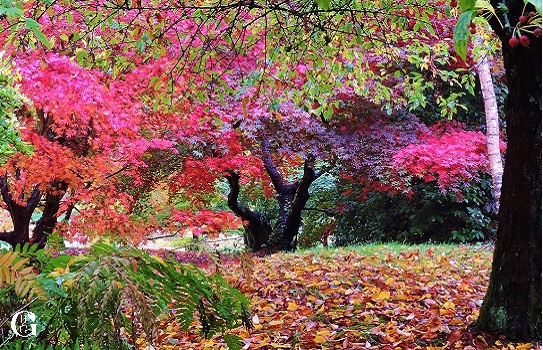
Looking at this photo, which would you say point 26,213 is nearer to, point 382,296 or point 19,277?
point 382,296

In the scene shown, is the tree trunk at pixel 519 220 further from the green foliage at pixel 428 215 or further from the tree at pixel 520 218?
the green foliage at pixel 428 215

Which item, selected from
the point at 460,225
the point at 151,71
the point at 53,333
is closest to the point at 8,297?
the point at 53,333

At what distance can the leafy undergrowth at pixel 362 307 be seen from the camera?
275cm

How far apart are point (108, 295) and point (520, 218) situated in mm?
2352

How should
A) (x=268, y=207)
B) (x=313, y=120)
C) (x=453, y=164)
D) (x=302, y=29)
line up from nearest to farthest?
(x=302, y=29) < (x=453, y=164) < (x=313, y=120) < (x=268, y=207)

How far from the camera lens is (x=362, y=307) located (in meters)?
3.41

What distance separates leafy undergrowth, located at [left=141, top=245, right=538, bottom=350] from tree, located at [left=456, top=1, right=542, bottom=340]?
138 mm

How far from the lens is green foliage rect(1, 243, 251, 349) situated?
0.89 metres

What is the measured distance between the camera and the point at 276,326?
3.17 meters

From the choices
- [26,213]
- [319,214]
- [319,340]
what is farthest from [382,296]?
[319,214]

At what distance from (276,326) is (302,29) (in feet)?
6.76

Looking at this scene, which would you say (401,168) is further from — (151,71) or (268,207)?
(268,207)

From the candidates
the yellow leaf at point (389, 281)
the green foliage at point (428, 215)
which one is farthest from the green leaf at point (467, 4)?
the green foliage at point (428, 215)

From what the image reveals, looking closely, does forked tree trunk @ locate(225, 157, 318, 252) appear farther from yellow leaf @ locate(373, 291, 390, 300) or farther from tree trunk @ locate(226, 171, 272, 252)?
yellow leaf @ locate(373, 291, 390, 300)
